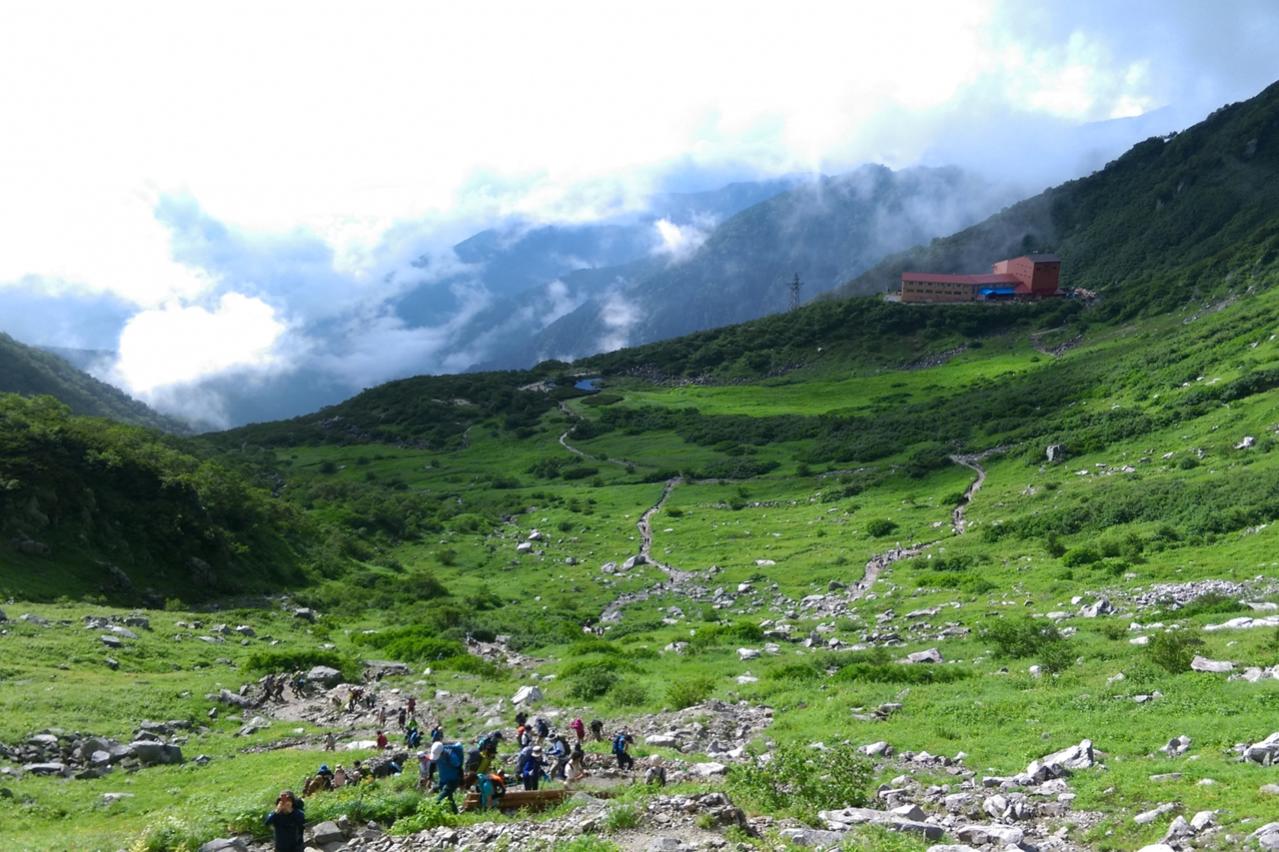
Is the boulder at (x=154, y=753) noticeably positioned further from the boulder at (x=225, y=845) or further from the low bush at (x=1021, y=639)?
the low bush at (x=1021, y=639)

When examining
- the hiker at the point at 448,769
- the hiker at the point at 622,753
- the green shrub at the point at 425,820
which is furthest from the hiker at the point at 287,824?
the hiker at the point at 622,753

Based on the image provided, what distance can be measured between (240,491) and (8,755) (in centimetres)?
3114

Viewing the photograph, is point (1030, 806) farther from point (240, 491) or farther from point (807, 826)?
point (240, 491)

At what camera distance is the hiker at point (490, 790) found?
49.5 ft

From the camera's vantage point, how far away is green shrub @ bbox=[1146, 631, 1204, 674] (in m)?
19.5

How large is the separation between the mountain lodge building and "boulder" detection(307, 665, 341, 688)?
149 meters

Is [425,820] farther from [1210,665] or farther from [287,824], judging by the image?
[1210,665]

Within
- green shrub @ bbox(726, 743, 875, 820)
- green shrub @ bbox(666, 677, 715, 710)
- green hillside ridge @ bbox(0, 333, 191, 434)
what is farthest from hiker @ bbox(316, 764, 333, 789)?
green hillside ridge @ bbox(0, 333, 191, 434)

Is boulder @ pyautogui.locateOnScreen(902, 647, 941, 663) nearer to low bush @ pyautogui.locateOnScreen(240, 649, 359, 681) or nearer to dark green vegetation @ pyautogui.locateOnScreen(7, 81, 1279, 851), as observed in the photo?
dark green vegetation @ pyautogui.locateOnScreen(7, 81, 1279, 851)

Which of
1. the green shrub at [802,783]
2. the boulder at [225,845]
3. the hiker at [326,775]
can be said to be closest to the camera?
the boulder at [225,845]

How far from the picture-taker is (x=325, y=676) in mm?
28828

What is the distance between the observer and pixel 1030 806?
1380 centimetres

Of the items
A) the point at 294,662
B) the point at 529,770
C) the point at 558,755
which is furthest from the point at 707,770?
the point at 294,662

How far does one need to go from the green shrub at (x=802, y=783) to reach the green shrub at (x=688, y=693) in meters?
7.89
